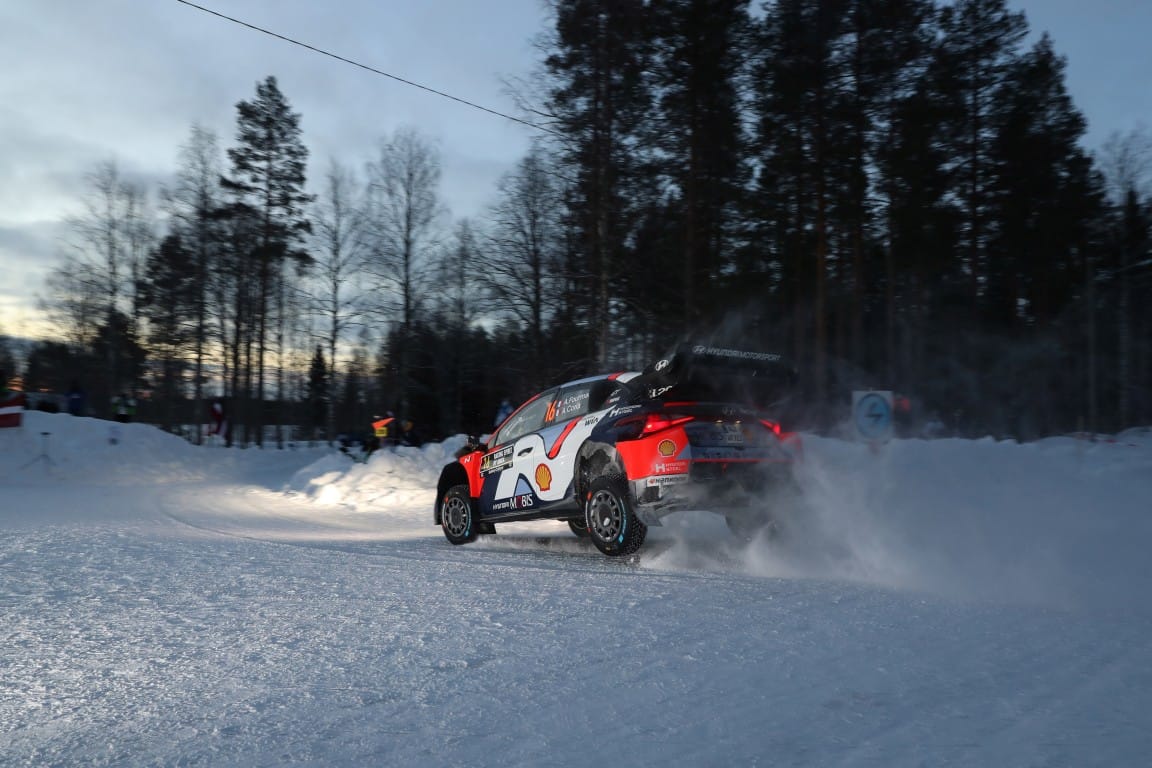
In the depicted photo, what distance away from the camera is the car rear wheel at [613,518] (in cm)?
808

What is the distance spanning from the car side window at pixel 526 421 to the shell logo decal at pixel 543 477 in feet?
1.71

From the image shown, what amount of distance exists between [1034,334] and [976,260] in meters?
4.72

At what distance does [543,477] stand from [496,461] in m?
1.05

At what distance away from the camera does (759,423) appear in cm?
833

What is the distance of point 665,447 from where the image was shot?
784cm

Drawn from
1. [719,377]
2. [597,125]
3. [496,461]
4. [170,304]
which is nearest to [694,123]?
[597,125]

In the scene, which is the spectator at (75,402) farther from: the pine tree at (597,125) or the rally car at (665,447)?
the rally car at (665,447)

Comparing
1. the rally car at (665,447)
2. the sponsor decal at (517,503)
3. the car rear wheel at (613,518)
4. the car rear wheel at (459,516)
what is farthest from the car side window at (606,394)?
the car rear wheel at (459,516)

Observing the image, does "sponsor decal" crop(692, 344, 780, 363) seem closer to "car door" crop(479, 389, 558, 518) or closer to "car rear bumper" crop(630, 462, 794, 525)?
"car rear bumper" crop(630, 462, 794, 525)

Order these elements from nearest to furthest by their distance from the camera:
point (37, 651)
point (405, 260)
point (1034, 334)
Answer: point (37, 651) → point (1034, 334) → point (405, 260)

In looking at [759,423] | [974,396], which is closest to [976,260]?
[974,396]

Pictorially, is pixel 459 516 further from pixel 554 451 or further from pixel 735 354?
pixel 735 354

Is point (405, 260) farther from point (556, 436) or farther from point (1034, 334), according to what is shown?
point (556, 436)

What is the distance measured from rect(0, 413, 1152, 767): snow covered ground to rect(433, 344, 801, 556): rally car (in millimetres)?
422
